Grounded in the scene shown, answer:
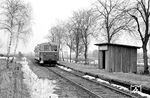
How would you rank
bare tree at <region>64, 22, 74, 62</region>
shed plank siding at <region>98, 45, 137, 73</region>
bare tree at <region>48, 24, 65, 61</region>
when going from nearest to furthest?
shed plank siding at <region>98, 45, 137, 73</region> < bare tree at <region>64, 22, 74, 62</region> < bare tree at <region>48, 24, 65, 61</region>

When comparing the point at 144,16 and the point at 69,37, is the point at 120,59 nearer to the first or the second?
the point at 144,16

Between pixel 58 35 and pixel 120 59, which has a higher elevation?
pixel 58 35

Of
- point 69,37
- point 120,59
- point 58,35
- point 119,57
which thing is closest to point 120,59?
point 120,59

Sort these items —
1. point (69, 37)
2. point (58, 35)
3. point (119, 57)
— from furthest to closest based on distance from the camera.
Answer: point (58, 35) → point (69, 37) → point (119, 57)

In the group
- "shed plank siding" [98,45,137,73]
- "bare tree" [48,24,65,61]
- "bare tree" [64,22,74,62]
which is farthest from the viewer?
"bare tree" [48,24,65,61]

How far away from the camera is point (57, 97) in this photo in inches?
341

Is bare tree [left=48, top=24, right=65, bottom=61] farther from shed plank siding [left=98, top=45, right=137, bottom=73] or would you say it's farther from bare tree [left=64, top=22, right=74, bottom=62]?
shed plank siding [left=98, top=45, right=137, bottom=73]

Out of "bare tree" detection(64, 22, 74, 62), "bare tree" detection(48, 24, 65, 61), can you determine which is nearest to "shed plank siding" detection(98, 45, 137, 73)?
"bare tree" detection(64, 22, 74, 62)

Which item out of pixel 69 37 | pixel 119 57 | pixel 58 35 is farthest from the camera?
pixel 58 35

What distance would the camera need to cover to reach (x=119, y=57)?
20.6 m

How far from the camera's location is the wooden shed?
20.3 meters

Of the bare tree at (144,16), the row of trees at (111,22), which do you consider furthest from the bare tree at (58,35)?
the bare tree at (144,16)

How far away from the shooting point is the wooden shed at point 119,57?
20.3 m

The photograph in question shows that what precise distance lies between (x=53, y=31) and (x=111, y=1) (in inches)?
1283
